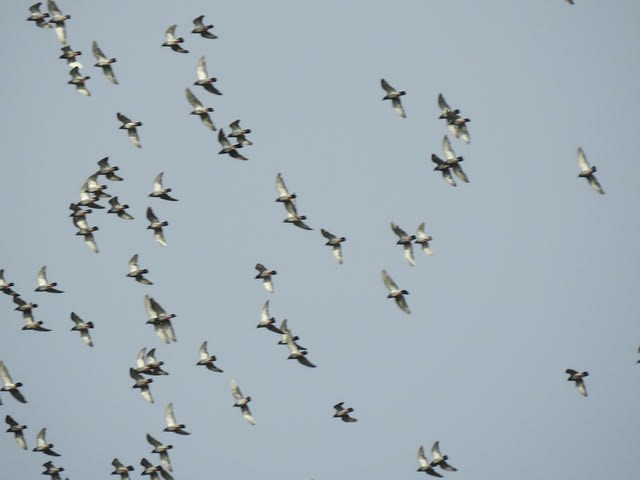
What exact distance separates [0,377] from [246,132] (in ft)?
56.4

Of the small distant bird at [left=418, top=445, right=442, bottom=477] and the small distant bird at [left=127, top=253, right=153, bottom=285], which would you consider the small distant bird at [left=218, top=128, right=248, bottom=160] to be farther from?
the small distant bird at [left=418, top=445, right=442, bottom=477]

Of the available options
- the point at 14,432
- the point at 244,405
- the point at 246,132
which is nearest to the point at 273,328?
the point at 244,405

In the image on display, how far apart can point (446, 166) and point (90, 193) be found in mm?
17848

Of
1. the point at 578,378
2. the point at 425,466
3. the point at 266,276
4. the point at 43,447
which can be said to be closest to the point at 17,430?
Answer: the point at 43,447

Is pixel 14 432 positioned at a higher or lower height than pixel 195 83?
lower

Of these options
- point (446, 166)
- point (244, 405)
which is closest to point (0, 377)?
point (244, 405)

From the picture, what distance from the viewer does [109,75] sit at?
68875mm

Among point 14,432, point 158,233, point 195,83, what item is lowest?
point 14,432

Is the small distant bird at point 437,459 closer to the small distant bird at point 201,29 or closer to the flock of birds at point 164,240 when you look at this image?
the flock of birds at point 164,240

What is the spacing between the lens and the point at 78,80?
69.7 meters

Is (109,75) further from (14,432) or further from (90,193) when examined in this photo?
(14,432)

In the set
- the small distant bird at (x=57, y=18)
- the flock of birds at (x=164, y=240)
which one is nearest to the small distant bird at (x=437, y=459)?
the flock of birds at (x=164, y=240)

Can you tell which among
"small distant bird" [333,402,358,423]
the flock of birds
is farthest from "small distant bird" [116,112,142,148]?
"small distant bird" [333,402,358,423]

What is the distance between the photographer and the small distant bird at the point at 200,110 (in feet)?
222
